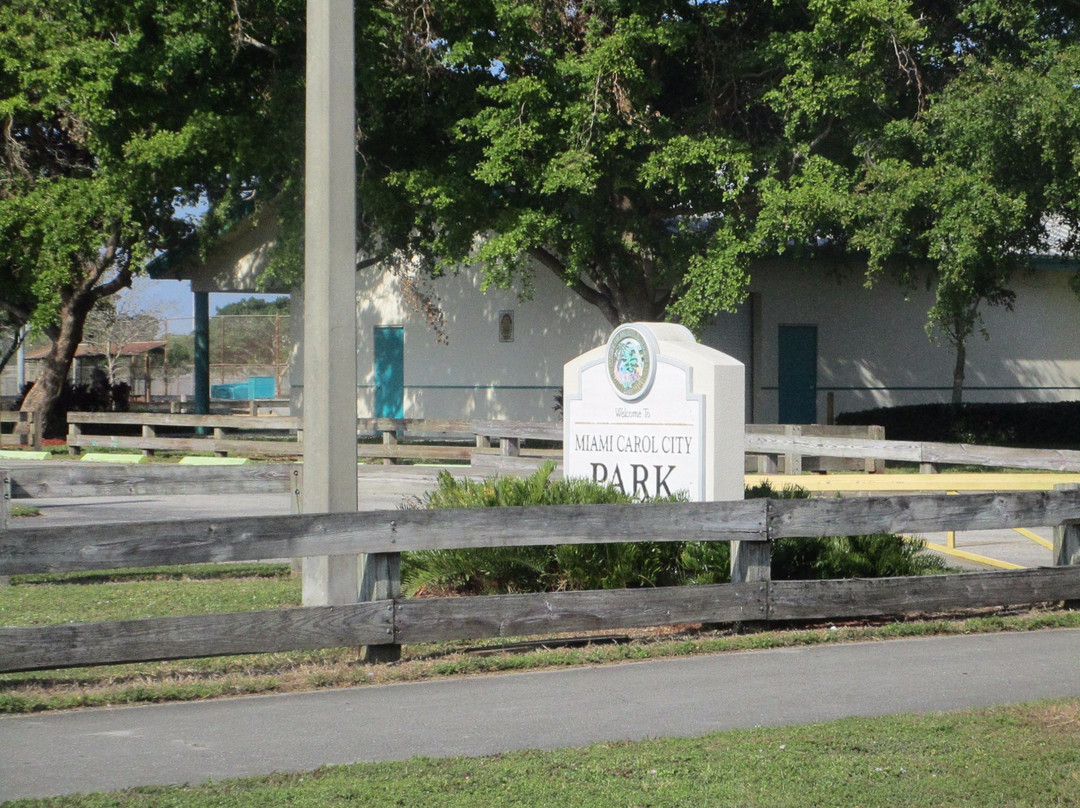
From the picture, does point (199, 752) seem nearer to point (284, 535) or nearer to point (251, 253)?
point (284, 535)

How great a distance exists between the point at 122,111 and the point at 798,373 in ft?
54.2

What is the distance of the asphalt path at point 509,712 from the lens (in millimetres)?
5523

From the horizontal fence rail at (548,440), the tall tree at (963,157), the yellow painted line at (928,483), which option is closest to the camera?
the yellow painted line at (928,483)

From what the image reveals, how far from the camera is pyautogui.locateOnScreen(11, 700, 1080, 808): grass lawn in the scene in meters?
4.86

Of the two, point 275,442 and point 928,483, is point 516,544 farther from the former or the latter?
point 275,442

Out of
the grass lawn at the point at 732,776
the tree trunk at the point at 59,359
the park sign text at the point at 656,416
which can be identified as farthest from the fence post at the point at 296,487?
the tree trunk at the point at 59,359

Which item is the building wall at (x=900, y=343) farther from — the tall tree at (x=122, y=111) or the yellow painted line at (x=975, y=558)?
the yellow painted line at (x=975, y=558)

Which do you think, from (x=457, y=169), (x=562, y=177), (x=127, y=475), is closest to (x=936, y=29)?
(x=562, y=177)

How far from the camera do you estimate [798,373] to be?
30.1 metres

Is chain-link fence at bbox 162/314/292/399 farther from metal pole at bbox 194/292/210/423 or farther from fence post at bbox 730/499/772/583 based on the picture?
fence post at bbox 730/499/772/583

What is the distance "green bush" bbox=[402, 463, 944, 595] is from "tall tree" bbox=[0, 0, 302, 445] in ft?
43.9

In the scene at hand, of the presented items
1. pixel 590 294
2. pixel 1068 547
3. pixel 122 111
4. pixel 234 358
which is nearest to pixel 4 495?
pixel 1068 547

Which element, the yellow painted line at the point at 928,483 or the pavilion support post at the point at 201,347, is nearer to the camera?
the yellow painted line at the point at 928,483

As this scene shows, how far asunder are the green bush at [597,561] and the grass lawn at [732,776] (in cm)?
318
